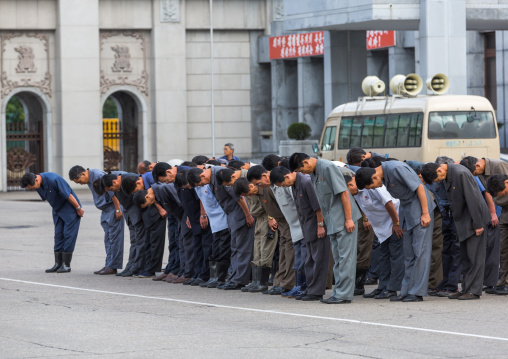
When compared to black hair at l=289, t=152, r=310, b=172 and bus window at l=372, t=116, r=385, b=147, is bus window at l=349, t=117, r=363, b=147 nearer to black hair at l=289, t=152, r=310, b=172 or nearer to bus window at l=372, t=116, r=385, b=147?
bus window at l=372, t=116, r=385, b=147

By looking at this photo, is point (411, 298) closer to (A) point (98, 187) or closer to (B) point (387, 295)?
(B) point (387, 295)

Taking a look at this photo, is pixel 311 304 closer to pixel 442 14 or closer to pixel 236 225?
pixel 236 225

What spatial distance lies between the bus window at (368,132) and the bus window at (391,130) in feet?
1.82

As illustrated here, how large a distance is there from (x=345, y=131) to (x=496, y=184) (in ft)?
50.0

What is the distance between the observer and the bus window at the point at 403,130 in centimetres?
2600

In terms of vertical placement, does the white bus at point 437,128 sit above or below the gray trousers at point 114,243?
above

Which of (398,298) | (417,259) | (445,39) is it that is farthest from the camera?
(445,39)

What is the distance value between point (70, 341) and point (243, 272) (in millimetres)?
4363

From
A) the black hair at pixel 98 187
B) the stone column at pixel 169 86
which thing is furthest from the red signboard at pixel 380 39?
the black hair at pixel 98 187

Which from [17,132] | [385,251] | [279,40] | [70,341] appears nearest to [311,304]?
[385,251]

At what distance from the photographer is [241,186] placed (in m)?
13.4

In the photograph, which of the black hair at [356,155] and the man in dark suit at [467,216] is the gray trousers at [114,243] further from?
the man in dark suit at [467,216]

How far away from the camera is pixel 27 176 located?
16594mm

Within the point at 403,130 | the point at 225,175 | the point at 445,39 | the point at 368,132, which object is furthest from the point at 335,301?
the point at 445,39
